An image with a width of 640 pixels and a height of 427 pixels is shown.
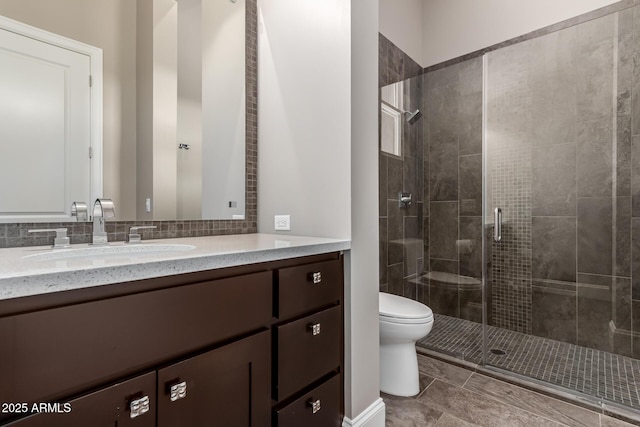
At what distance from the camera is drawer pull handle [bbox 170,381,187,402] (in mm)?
769

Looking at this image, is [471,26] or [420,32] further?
[420,32]

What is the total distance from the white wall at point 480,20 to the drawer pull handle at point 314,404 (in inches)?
118

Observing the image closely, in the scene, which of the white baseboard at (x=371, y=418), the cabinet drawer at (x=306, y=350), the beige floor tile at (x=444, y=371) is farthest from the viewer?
the beige floor tile at (x=444, y=371)

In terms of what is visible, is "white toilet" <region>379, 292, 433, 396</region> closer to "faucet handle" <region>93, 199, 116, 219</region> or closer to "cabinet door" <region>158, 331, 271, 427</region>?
"cabinet door" <region>158, 331, 271, 427</region>

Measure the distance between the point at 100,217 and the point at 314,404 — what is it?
3.53 feet

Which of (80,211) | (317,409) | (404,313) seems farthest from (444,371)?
(80,211)

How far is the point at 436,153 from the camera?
9.46ft

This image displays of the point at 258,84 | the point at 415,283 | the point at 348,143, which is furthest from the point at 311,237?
the point at 415,283

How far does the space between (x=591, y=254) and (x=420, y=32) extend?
7.89ft

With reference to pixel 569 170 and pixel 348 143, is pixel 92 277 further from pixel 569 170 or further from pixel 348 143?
pixel 569 170

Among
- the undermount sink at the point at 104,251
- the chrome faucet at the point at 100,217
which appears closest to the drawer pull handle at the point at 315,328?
the undermount sink at the point at 104,251

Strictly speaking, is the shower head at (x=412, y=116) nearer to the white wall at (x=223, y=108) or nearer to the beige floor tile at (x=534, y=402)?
the white wall at (x=223, y=108)

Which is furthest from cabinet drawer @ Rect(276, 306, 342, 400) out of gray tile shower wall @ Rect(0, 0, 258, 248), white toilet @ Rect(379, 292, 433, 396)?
gray tile shower wall @ Rect(0, 0, 258, 248)

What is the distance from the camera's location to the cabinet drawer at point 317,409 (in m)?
1.07
